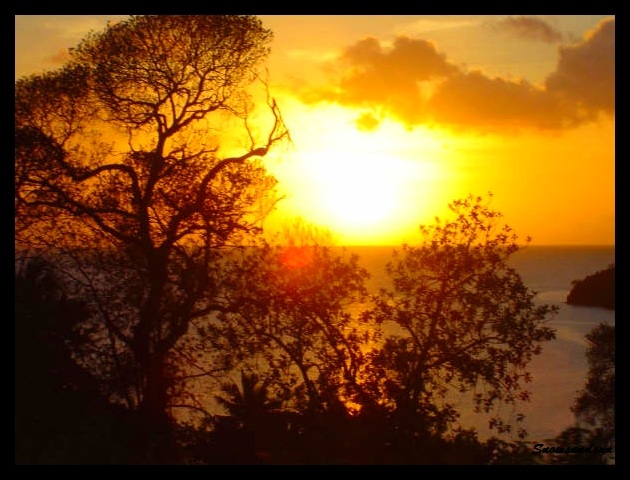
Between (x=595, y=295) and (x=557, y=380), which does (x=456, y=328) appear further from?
(x=595, y=295)

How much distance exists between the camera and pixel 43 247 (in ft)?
53.7

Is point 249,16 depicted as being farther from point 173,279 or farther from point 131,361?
point 131,361

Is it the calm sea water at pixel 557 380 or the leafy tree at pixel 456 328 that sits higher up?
the leafy tree at pixel 456 328

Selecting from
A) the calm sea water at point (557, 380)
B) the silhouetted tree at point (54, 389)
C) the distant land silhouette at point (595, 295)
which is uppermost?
the distant land silhouette at point (595, 295)

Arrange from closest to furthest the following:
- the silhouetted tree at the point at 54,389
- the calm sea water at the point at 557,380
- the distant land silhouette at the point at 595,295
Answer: the silhouetted tree at the point at 54,389
the calm sea water at the point at 557,380
the distant land silhouette at the point at 595,295

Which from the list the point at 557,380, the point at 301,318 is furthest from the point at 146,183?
the point at 557,380

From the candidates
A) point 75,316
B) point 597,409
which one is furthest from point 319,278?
point 597,409

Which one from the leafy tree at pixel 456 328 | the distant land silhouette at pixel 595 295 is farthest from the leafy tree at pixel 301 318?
the distant land silhouette at pixel 595 295

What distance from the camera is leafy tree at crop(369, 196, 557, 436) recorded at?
15.0 metres

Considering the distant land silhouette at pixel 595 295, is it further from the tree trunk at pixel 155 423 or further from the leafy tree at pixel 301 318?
the tree trunk at pixel 155 423

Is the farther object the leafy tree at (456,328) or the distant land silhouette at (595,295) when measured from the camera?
the distant land silhouette at (595,295)

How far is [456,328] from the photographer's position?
15.3 meters

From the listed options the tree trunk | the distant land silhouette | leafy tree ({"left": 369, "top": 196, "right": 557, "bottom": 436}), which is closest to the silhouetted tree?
the tree trunk

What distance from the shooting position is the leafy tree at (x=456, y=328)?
15008mm
